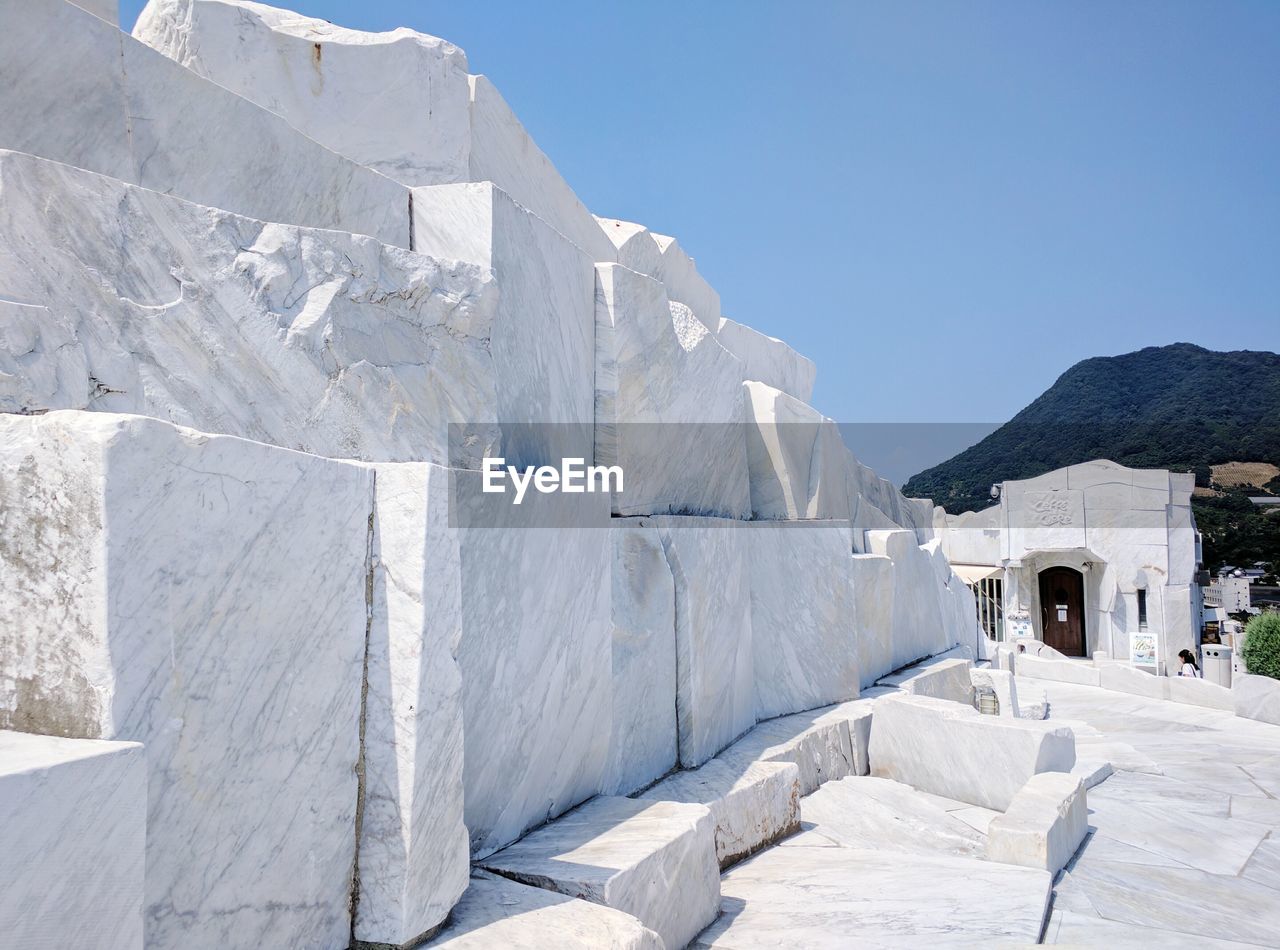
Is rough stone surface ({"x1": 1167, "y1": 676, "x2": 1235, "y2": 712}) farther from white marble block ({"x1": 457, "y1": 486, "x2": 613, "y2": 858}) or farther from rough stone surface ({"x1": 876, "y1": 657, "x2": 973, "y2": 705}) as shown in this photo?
white marble block ({"x1": 457, "y1": 486, "x2": 613, "y2": 858})

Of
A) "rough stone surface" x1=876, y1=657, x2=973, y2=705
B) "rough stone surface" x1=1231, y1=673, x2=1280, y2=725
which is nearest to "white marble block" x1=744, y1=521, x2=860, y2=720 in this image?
"rough stone surface" x1=876, y1=657, x2=973, y2=705

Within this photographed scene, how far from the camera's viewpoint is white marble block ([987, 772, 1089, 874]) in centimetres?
394

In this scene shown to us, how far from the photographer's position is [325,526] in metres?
1.91

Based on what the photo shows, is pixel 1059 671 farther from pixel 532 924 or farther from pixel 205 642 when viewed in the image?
pixel 205 642

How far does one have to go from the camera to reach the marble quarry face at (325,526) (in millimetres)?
1449

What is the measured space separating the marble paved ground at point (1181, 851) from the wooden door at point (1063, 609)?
14868mm

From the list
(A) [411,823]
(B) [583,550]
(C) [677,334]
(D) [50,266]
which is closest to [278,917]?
(A) [411,823]

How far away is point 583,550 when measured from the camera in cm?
328

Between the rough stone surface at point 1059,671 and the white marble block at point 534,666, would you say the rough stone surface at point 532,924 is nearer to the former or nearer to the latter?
the white marble block at point 534,666

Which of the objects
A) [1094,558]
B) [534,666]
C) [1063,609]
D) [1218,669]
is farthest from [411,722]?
[1063,609]

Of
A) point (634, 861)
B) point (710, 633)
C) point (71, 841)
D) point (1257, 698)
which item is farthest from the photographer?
point (1257, 698)

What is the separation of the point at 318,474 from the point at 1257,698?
1041 centimetres

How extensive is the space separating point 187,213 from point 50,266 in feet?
1.15

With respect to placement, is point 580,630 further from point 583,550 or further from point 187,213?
point 187,213
